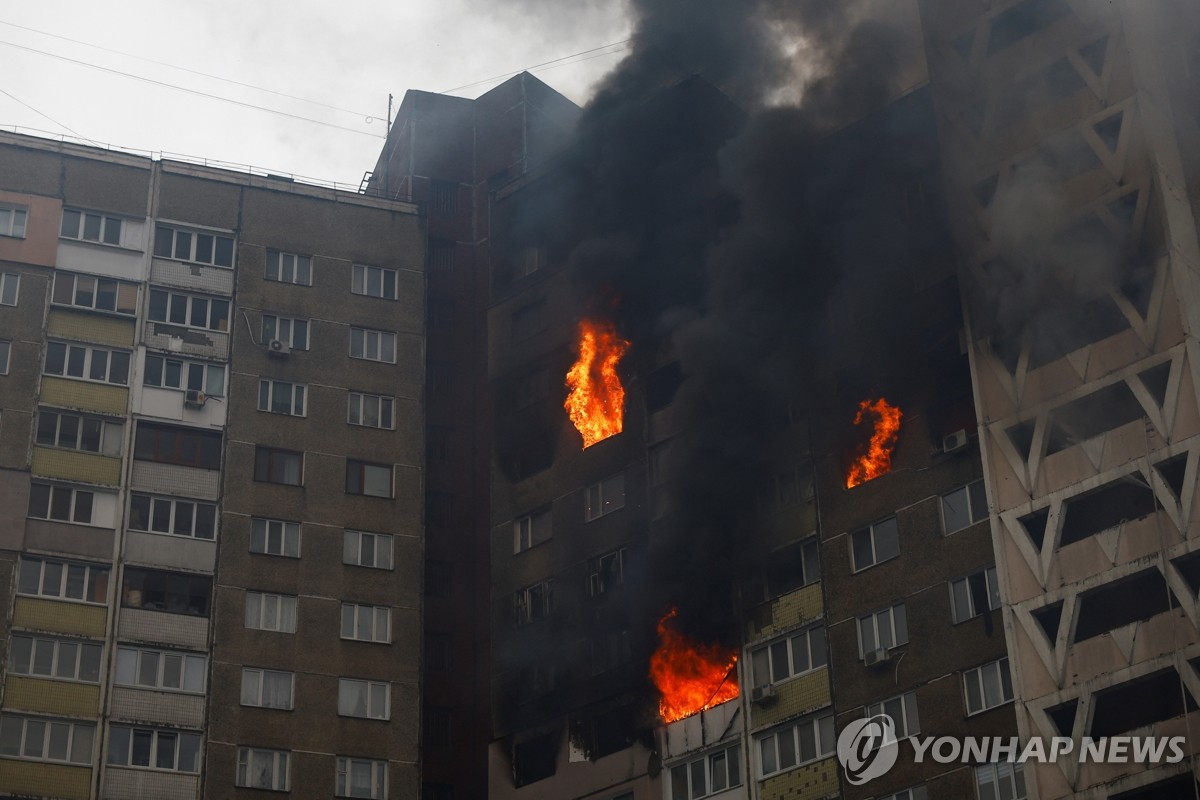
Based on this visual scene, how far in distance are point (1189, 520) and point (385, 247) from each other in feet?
111

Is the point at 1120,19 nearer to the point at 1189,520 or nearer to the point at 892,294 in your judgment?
the point at 892,294

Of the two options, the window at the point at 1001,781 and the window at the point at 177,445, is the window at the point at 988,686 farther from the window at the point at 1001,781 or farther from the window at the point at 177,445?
the window at the point at 177,445

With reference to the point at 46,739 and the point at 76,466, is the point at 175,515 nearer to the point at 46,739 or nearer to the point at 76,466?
the point at 76,466

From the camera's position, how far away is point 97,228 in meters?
65.4

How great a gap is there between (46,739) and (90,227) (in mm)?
18507

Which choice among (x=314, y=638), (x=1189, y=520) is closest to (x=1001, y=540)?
(x=1189, y=520)

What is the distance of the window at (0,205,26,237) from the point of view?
64188 millimetres

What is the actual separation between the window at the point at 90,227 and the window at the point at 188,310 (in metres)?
2.55

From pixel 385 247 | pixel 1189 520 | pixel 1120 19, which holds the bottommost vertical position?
pixel 1189 520

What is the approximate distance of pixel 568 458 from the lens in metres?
64.9

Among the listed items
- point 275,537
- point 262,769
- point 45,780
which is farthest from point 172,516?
point 45,780

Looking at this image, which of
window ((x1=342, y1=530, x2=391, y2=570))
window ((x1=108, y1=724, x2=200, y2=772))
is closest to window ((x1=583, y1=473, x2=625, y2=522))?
window ((x1=342, y1=530, x2=391, y2=570))

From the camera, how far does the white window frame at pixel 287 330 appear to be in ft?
217

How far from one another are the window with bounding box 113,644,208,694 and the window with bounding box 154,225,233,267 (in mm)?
14610
